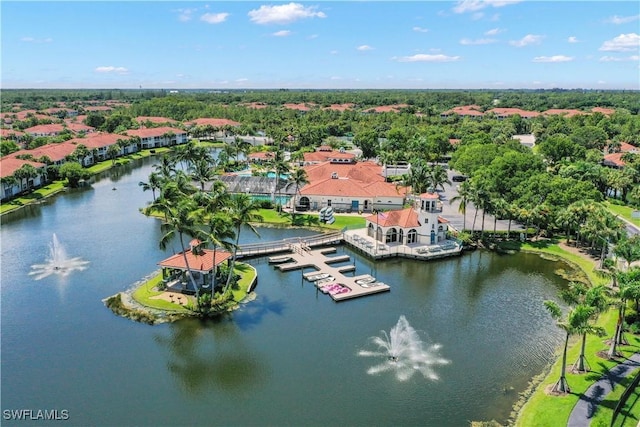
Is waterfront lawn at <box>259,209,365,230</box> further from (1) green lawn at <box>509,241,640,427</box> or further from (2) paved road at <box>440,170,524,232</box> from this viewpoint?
(1) green lawn at <box>509,241,640,427</box>

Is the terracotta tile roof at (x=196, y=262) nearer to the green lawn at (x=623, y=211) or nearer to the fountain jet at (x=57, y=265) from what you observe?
the fountain jet at (x=57, y=265)

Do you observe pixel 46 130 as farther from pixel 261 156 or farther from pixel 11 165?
pixel 261 156

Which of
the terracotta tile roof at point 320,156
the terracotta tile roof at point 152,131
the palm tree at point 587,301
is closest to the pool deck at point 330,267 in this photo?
the palm tree at point 587,301

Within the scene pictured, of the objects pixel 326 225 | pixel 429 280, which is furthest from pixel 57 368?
pixel 326 225

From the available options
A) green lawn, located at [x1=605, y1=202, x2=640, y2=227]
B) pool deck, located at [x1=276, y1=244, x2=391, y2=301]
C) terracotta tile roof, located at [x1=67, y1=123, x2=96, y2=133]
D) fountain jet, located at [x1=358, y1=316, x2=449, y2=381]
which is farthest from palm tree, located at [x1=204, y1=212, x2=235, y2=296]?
terracotta tile roof, located at [x1=67, y1=123, x2=96, y2=133]

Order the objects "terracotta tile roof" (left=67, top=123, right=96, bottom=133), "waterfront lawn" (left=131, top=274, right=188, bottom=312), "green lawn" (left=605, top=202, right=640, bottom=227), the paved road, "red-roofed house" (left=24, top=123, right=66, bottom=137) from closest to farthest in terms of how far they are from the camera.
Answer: "waterfront lawn" (left=131, top=274, right=188, bottom=312) → the paved road → "green lawn" (left=605, top=202, right=640, bottom=227) → "red-roofed house" (left=24, top=123, right=66, bottom=137) → "terracotta tile roof" (left=67, top=123, right=96, bottom=133)

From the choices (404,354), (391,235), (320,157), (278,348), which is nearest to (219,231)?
(278,348)
